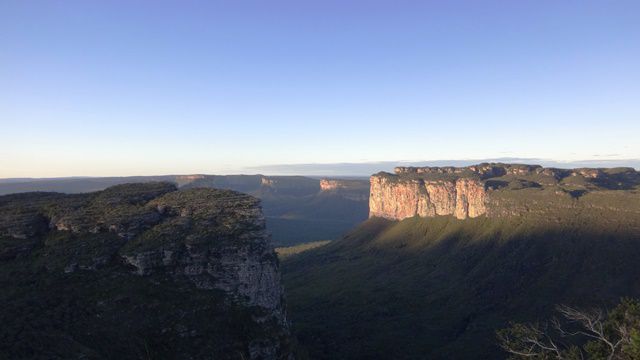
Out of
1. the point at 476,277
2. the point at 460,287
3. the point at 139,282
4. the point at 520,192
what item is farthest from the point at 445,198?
the point at 139,282

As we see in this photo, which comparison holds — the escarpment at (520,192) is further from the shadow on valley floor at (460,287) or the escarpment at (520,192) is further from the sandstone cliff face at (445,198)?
the shadow on valley floor at (460,287)

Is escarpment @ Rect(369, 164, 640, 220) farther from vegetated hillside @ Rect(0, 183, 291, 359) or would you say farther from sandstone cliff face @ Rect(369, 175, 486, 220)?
vegetated hillside @ Rect(0, 183, 291, 359)

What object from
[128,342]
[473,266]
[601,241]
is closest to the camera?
[128,342]

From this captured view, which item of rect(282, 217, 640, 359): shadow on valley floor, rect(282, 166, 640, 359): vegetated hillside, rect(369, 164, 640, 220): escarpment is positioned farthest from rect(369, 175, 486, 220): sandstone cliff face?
rect(282, 217, 640, 359): shadow on valley floor

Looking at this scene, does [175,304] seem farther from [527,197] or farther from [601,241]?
[527,197]

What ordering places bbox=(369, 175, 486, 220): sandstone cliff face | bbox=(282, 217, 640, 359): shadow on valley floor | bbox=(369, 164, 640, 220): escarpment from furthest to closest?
bbox=(369, 175, 486, 220): sandstone cliff face
bbox=(369, 164, 640, 220): escarpment
bbox=(282, 217, 640, 359): shadow on valley floor

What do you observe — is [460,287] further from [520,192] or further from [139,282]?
[139,282]

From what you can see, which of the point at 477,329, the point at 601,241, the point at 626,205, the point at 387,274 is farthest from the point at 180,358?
the point at 626,205
